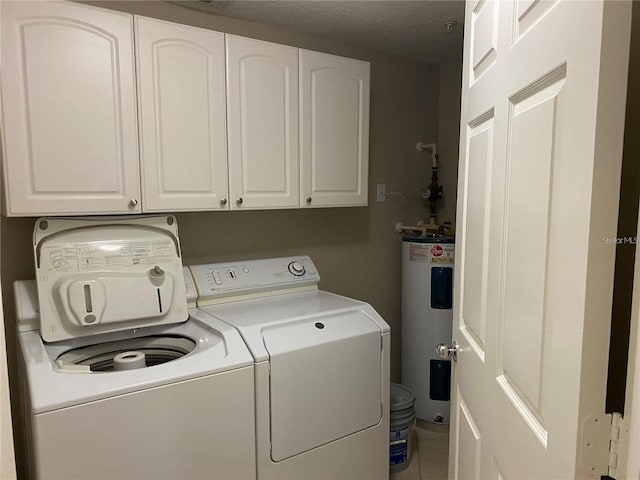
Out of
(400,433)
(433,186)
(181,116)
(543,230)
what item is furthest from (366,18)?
(400,433)

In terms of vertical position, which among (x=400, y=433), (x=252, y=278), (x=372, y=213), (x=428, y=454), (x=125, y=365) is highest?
(x=372, y=213)

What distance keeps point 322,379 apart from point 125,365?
2.43ft

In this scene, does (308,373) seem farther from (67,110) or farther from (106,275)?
(67,110)

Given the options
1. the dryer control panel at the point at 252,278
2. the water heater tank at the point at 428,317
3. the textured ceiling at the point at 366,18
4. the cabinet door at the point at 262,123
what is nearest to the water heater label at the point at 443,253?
the water heater tank at the point at 428,317

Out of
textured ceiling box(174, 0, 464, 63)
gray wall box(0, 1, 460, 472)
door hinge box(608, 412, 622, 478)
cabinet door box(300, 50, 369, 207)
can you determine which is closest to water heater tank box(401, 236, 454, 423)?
gray wall box(0, 1, 460, 472)

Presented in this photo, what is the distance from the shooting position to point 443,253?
263 cm

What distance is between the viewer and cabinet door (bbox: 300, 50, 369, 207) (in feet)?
7.04

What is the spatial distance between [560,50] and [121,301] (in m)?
1.65

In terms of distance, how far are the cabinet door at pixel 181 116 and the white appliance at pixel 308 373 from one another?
1.42 feet

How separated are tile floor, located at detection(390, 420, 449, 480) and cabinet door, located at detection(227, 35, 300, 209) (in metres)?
1.54

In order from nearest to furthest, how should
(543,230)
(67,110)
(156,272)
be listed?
(543,230), (67,110), (156,272)

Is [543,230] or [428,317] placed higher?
[543,230]

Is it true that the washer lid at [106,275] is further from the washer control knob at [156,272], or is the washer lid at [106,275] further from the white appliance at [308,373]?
the white appliance at [308,373]

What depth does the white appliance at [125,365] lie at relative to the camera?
1.31 meters
